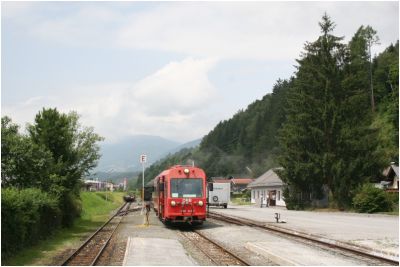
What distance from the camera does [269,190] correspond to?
2788 inches

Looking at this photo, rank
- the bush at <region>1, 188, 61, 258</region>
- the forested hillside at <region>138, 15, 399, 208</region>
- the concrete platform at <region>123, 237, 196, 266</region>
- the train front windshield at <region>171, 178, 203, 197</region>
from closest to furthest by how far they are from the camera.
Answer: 1. the concrete platform at <region>123, 237, 196, 266</region>
2. the bush at <region>1, 188, 61, 258</region>
3. the train front windshield at <region>171, 178, 203, 197</region>
4. the forested hillside at <region>138, 15, 399, 208</region>

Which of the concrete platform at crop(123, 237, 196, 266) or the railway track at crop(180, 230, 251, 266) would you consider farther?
the railway track at crop(180, 230, 251, 266)

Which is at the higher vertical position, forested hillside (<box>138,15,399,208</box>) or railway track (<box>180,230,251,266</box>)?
forested hillside (<box>138,15,399,208</box>)

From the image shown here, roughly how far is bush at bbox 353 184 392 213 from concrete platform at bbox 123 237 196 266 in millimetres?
25446

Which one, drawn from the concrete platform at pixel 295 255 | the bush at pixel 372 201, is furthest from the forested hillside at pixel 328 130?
the concrete platform at pixel 295 255

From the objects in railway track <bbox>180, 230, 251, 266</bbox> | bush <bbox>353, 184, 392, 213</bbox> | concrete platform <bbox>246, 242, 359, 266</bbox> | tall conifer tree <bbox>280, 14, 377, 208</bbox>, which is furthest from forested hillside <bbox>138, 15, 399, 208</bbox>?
concrete platform <bbox>246, 242, 359, 266</bbox>

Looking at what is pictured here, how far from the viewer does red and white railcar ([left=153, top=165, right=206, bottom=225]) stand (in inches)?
1049

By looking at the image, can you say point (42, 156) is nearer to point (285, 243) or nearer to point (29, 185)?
point (29, 185)

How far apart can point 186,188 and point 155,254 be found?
1103 centimetres

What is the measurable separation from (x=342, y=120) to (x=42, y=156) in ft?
102

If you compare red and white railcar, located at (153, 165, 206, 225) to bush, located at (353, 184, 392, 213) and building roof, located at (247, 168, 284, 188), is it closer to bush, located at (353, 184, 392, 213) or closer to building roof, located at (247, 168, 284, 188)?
bush, located at (353, 184, 392, 213)

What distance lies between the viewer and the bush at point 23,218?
15.8 m

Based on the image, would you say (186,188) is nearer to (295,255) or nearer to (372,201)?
(295,255)

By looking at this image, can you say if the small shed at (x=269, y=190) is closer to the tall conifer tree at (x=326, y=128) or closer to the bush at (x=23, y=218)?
the tall conifer tree at (x=326, y=128)
